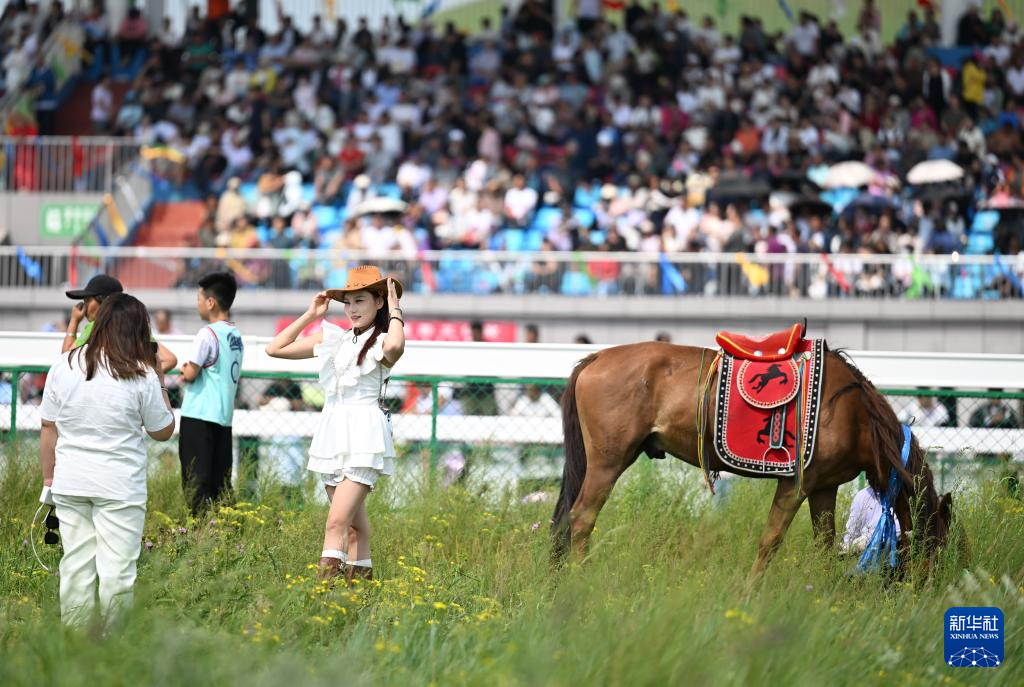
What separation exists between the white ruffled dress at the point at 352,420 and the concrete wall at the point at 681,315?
33.3ft

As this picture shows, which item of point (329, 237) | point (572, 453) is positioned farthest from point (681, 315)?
point (572, 453)

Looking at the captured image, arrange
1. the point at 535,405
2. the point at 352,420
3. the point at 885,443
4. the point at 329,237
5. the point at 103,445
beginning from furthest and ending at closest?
the point at 329,237 → the point at 535,405 → the point at 885,443 → the point at 352,420 → the point at 103,445

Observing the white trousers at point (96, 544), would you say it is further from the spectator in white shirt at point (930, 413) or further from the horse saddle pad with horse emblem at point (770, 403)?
the spectator in white shirt at point (930, 413)

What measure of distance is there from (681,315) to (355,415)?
11209mm

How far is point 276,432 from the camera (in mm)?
9805

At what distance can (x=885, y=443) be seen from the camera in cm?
698

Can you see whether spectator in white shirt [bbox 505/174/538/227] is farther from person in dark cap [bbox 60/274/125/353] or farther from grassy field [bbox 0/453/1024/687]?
person in dark cap [bbox 60/274/125/353]

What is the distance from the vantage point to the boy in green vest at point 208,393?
786 centimetres

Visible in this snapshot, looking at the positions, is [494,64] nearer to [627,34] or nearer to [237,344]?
[627,34]

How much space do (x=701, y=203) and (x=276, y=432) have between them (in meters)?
10.3

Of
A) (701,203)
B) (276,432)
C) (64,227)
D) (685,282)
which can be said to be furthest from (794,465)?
(64,227)

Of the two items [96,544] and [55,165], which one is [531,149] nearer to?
[55,165]

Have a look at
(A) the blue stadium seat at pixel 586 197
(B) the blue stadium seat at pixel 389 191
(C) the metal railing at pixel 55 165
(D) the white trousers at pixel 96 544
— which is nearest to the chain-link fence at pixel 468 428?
(D) the white trousers at pixel 96 544

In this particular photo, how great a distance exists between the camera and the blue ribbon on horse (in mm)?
6852
